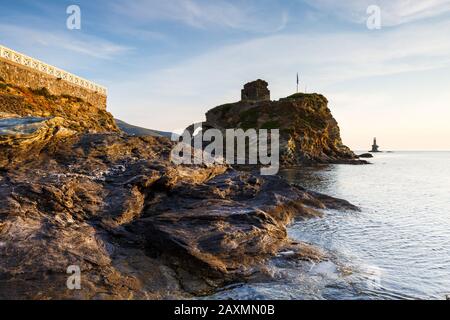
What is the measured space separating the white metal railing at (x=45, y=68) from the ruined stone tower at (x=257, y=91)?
84733 millimetres

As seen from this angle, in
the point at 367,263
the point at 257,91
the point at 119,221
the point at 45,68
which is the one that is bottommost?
the point at 367,263

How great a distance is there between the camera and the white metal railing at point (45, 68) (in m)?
34.1

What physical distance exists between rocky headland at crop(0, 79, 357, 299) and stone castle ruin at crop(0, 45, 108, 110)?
2135cm

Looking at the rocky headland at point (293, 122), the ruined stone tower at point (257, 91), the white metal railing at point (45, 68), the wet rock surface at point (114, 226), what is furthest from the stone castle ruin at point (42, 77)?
the ruined stone tower at point (257, 91)

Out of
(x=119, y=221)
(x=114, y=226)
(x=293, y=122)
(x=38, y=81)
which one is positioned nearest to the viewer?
(x=114, y=226)

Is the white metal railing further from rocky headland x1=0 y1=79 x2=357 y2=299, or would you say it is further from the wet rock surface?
the wet rock surface

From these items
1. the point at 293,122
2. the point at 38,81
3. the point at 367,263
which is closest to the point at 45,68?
the point at 38,81

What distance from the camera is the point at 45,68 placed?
40.2 metres

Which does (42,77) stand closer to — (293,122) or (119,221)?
(119,221)

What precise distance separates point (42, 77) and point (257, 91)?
100528mm

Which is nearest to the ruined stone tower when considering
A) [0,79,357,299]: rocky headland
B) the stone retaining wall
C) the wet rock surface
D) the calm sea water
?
the stone retaining wall

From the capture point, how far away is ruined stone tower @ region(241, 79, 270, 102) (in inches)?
5187
